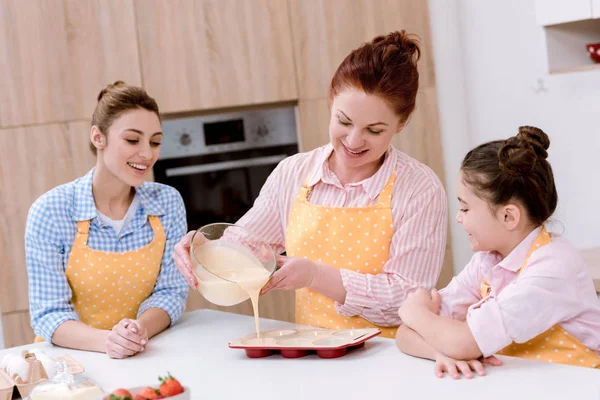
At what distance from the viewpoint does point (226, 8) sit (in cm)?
333

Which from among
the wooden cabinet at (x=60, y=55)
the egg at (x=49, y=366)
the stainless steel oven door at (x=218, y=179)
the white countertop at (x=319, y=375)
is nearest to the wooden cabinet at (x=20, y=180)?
the wooden cabinet at (x=60, y=55)

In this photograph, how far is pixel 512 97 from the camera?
3.34m

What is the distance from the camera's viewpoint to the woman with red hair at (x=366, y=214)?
1.78 meters

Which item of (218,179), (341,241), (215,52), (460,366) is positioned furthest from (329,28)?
(460,366)

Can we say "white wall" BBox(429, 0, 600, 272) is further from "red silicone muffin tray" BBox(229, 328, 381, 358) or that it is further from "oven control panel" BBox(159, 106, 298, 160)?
"red silicone muffin tray" BBox(229, 328, 381, 358)

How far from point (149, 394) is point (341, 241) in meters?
0.82

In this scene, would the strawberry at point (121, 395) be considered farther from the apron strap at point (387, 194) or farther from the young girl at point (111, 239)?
the apron strap at point (387, 194)

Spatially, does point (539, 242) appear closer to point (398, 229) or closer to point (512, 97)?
point (398, 229)

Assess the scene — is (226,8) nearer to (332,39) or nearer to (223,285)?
(332,39)

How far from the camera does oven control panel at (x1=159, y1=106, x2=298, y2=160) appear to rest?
11.2ft

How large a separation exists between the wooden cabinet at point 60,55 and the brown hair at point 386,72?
5.39 ft

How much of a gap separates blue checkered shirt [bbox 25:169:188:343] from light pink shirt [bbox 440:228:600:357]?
2.92 feet

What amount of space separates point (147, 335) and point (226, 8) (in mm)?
1864

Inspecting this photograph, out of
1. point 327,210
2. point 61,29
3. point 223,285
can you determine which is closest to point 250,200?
point 61,29
